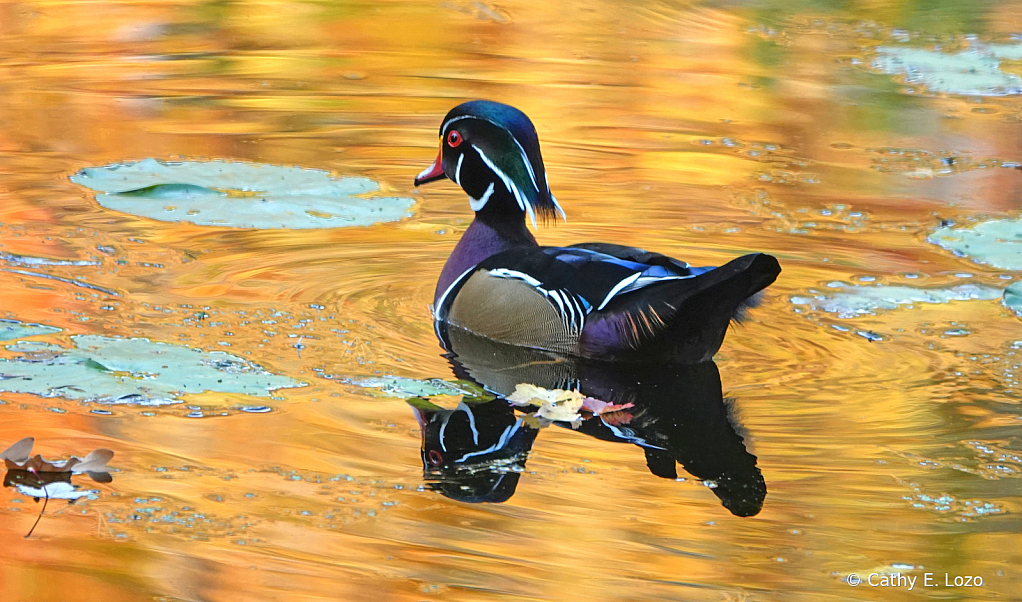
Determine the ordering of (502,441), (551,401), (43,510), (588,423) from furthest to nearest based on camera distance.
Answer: (551,401)
(588,423)
(502,441)
(43,510)

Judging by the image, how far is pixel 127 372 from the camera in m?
4.67

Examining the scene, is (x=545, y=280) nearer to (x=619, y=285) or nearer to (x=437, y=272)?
(x=619, y=285)

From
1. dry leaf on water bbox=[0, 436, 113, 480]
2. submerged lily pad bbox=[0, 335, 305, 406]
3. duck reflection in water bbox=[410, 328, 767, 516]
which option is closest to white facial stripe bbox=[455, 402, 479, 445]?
duck reflection in water bbox=[410, 328, 767, 516]

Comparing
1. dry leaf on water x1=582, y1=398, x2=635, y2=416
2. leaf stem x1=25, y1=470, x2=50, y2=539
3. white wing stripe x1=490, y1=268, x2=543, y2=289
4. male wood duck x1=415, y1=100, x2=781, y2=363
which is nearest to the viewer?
leaf stem x1=25, y1=470, x2=50, y2=539

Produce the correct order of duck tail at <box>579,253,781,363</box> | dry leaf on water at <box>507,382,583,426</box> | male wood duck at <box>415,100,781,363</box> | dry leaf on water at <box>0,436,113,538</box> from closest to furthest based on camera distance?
dry leaf on water at <box>0,436,113,538</box> → dry leaf on water at <box>507,382,583,426</box> → duck tail at <box>579,253,781,363</box> → male wood duck at <box>415,100,781,363</box>

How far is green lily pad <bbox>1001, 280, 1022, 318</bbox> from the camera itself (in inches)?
235

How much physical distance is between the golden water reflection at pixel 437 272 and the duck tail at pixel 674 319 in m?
0.20

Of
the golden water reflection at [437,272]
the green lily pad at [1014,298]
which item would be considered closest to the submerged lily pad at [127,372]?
the golden water reflection at [437,272]

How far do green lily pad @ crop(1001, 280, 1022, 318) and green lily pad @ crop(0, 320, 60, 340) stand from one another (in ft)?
12.4

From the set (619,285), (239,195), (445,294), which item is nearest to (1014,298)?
(619,285)

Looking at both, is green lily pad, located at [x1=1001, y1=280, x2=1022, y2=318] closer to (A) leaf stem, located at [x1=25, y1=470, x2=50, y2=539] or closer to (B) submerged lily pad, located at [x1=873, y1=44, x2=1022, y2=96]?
(A) leaf stem, located at [x1=25, y1=470, x2=50, y2=539]

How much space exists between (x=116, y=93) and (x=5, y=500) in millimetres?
6173

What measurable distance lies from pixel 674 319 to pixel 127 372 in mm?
1922

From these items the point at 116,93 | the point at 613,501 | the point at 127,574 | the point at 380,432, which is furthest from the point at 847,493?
the point at 116,93
